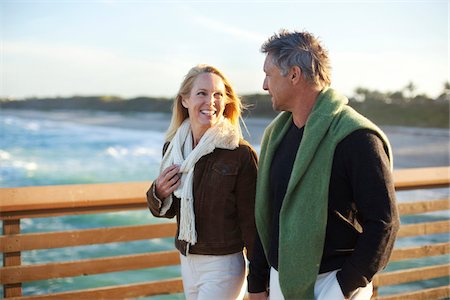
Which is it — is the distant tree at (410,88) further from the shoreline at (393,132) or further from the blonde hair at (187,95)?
the blonde hair at (187,95)

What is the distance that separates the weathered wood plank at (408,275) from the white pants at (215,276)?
132 cm

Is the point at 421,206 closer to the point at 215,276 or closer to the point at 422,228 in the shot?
the point at 422,228

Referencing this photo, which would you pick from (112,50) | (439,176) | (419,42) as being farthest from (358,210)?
(112,50)

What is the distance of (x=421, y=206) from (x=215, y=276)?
5.73 ft

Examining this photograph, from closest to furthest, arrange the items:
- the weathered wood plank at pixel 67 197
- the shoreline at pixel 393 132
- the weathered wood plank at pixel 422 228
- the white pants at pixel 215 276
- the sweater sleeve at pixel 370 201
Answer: the sweater sleeve at pixel 370 201, the white pants at pixel 215 276, the weathered wood plank at pixel 67 197, the weathered wood plank at pixel 422 228, the shoreline at pixel 393 132

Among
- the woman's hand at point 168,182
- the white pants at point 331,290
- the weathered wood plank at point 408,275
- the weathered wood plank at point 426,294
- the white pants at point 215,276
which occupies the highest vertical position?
the woman's hand at point 168,182

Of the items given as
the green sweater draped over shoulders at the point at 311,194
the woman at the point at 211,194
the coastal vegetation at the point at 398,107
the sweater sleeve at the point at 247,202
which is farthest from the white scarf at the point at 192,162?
the coastal vegetation at the point at 398,107

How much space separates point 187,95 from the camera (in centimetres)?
214

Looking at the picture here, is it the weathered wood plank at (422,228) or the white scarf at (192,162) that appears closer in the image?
the white scarf at (192,162)

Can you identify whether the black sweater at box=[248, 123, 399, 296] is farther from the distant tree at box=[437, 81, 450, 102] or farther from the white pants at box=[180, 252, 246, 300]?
the distant tree at box=[437, 81, 450, 102]

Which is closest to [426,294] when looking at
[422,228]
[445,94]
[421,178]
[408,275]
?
[408,275]

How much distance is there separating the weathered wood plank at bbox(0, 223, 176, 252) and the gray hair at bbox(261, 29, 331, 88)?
125 centimetres

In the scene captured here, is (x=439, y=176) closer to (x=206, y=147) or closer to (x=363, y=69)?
(x=206, y=147)

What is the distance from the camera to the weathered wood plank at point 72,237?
243 centimetres
